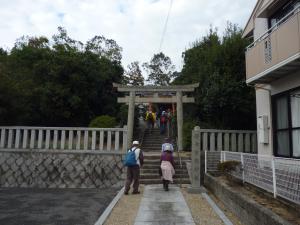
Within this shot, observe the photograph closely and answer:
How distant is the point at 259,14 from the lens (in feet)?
36.9

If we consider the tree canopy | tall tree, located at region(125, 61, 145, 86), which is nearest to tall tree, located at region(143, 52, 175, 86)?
tall tree, located at region(125, 61, 145, 86)

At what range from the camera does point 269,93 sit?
36.2 feet

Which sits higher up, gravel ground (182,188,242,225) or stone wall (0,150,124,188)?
stone wall (0,150,124,188)

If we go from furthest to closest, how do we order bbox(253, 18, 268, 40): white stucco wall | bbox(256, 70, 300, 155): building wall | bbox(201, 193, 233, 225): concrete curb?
bbox(253, 18, 268, 40): white stucco wall
bbox(256, 70, 300, 155): building wall
bbox(201, 193, 233, 225): concrete curb

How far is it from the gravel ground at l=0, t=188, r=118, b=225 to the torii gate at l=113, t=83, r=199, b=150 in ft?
20.8

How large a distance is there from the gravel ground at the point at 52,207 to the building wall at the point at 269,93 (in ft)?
18.4

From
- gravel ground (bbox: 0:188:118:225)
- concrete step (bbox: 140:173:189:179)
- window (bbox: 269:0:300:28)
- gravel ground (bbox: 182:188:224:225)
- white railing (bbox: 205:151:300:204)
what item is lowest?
gravel ground (bbox: 0:188:118:225)

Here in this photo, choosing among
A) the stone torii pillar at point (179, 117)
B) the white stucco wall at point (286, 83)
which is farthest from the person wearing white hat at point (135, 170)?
the stone torii pillar at point (179, 117)

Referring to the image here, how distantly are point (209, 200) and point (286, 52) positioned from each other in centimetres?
459

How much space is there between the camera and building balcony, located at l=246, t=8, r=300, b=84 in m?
8.27

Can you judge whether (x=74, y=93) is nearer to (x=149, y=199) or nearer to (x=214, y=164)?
(x=214, y=164)

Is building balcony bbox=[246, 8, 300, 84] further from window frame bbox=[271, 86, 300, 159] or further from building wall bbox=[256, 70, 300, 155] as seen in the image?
window frame bbox=[271, 86, 300, 159]

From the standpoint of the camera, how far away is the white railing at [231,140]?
47.2 ft

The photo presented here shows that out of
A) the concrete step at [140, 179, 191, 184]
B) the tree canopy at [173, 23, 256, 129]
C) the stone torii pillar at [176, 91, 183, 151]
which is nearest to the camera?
the concrete step at [140, 179, 191, 184]
